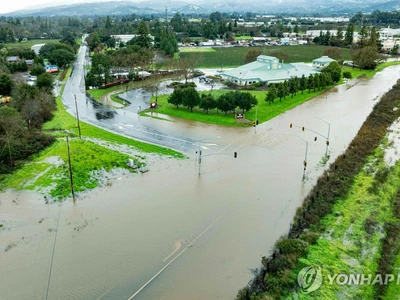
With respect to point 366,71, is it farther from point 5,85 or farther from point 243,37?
point 243,37

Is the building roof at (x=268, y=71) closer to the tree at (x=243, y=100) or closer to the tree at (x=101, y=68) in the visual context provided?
the tree at (x=243, y=100)

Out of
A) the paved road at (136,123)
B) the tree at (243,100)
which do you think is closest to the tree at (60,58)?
the paved road at (136,123)

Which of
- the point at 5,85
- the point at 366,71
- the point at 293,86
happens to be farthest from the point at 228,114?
the point at 366,71

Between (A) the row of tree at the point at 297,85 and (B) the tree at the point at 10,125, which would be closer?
(B) the tree at the point at 10,125

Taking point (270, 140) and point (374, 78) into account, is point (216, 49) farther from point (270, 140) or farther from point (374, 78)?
point (270, 140)

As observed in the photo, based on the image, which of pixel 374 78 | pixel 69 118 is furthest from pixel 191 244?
pixel 374 78

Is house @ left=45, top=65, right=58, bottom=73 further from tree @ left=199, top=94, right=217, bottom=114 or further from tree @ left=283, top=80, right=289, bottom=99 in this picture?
tree @ left=283, top=80, right=289, bottom=99
